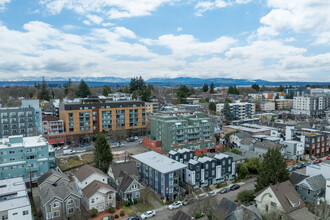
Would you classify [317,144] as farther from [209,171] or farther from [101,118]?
[101,118]

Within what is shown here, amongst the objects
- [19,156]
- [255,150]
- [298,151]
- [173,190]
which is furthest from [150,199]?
[298,151]

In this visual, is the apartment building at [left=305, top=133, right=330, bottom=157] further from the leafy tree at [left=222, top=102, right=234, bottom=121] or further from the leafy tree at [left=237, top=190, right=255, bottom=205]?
the leafy tree at [left=222, top=102, right=234, bottom=121]

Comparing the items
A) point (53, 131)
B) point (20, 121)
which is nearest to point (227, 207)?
point (53, 131)

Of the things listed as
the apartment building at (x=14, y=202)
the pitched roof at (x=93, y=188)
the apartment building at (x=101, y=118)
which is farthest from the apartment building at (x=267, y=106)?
the apartment building at (x=14, y=202)

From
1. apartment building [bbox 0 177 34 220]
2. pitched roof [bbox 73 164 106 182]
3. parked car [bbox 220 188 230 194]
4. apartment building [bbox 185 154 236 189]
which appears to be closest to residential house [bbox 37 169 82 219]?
apartment building [bbox 0 177 34 220]

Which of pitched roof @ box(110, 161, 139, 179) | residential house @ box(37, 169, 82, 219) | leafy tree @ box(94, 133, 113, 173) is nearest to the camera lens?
residential house @ box(37, 169, 82, 219)

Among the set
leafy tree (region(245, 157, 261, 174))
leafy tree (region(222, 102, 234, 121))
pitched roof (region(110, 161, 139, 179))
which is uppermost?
leafy tree (region(222, 102, 234, 121))
